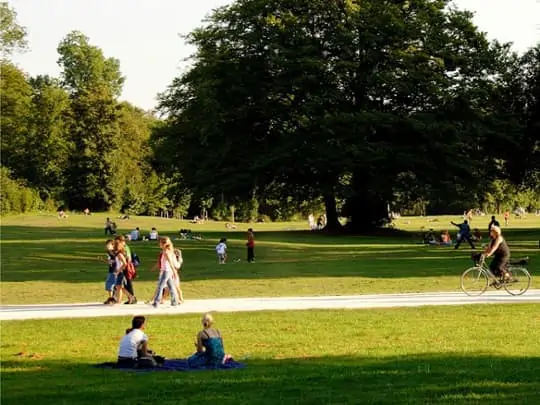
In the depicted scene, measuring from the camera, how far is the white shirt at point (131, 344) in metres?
13.5

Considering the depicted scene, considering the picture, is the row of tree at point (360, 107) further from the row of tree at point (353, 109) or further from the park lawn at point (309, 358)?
the park lawn at point (309, 358)

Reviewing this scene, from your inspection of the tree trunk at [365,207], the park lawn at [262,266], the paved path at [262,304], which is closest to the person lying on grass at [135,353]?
the paved path at [262,304]

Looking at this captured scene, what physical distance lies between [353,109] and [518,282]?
3509 centimetres

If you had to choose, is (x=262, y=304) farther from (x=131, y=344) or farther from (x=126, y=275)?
(x=131, y=344)

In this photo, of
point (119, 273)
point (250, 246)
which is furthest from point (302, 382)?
point (250, 246)

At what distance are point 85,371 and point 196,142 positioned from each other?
4822cm

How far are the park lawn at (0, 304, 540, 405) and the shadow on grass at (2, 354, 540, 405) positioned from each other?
0.05 feet

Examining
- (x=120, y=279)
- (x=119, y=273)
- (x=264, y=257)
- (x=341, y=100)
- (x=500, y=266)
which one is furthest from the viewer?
(x=341, y=100)

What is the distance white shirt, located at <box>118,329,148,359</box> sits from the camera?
13.5 metres

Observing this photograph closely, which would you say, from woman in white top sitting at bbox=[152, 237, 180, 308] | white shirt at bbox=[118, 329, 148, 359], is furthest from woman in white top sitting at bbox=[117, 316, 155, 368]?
woman in white top sitting at bbox=[152, 237, 180, 308]

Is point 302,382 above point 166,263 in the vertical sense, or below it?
below

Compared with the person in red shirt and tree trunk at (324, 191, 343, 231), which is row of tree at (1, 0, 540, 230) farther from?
the person in red shirt

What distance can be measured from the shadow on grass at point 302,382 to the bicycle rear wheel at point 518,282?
958cm

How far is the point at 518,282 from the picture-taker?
23250 mm
